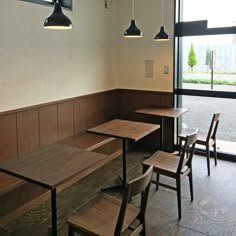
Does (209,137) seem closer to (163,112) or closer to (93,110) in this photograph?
(163,112)

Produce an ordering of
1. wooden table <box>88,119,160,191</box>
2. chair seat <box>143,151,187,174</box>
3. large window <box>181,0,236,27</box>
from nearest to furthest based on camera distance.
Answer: chair seat <box>143,151,187,174</box> → wooden table <box>88,119,160,191</box> → large window <box>181,0,236,27</box>

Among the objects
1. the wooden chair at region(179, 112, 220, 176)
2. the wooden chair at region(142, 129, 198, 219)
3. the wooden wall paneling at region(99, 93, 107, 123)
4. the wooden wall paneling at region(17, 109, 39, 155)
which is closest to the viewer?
the wooden chair at region(142, 129, 198, 219)

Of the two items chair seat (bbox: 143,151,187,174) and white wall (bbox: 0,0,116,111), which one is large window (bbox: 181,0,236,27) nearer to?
white wall (bbox: 0,0,116,111)

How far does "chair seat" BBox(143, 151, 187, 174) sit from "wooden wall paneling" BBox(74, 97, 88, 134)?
1.56 metres

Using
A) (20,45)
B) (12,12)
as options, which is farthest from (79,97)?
(12,12)

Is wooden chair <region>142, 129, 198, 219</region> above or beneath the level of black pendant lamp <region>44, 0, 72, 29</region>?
beneath

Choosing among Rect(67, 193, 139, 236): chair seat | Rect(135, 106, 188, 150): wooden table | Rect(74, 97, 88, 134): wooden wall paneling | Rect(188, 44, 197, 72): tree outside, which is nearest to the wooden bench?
Rect(67, 193, 139, 236): chair seat

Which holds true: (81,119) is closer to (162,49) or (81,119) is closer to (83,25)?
(83,25)

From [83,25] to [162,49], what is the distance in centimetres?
136

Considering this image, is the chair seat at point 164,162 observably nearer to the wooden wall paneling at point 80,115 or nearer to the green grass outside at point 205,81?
the wooden wall paneling at point 80,115

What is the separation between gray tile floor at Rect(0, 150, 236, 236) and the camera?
110 inches

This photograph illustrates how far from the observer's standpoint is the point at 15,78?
3.48 meters

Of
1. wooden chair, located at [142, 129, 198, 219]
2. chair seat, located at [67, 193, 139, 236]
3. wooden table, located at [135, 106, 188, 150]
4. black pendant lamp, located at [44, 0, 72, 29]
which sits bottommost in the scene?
chair seat, located at [67, 193, 139, 236]

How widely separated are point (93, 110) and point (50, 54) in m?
1.29
